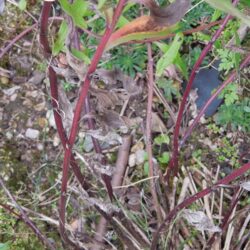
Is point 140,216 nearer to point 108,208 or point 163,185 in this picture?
point 163,185

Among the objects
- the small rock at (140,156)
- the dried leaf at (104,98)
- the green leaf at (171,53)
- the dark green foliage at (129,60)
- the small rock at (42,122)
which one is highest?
the green leaf at (171,53)

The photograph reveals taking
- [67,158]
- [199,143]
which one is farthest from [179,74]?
[67,158]

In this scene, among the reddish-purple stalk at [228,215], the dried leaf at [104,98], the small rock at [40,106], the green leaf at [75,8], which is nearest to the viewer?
the green leaf at [75,8]

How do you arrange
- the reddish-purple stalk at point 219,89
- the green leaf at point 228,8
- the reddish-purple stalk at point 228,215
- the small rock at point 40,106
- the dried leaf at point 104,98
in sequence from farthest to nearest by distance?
the small rock at point 40,106
the reddish-purple stalk at point 228,215
the reddish-purple stalk at point 219,89
the dried leaf at point 104,98
the green leaf at point 228,8

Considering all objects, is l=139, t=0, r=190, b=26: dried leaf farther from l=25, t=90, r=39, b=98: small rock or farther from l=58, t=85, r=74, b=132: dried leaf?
l=25, t=90, r=39, b=98: small rock

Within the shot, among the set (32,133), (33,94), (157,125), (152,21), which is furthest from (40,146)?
(152,21)

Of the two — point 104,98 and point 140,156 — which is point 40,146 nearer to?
point 140,156

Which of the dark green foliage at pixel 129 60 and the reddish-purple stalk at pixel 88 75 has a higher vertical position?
the reddish-purple stalk at pixel 88 75

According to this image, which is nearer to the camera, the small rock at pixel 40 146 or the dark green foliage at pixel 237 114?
the dark green foliage at pixel 237 114

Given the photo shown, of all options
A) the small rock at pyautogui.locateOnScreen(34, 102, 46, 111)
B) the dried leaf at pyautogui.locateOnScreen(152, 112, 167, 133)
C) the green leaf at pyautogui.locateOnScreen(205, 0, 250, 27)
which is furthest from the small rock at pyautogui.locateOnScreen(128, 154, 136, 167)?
the green leaf at pyautogui.locateOnScreen(205, 0, 250, 27)

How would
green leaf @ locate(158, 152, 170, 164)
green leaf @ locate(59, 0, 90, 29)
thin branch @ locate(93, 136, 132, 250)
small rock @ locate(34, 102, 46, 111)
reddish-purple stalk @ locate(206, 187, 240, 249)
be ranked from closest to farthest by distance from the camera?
1. green leaf @ locate(59, 0, 90, 29)
2. reddish-purple stalk @ locate(206, 187, 240, 249)
3. thin branch @ locate(93, 136, 132, 250)
4. green leaf @ locate(158, 152, 170, 164)
5. small rock @ locate(34, 102, 46, 111)

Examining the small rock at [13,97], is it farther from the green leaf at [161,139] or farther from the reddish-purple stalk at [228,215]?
the reddish-purple stalk at [228,215]

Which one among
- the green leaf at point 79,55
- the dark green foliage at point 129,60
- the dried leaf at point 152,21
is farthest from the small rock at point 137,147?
the dried leaf at point 152,21

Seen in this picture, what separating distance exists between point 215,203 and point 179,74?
18.6 inches
